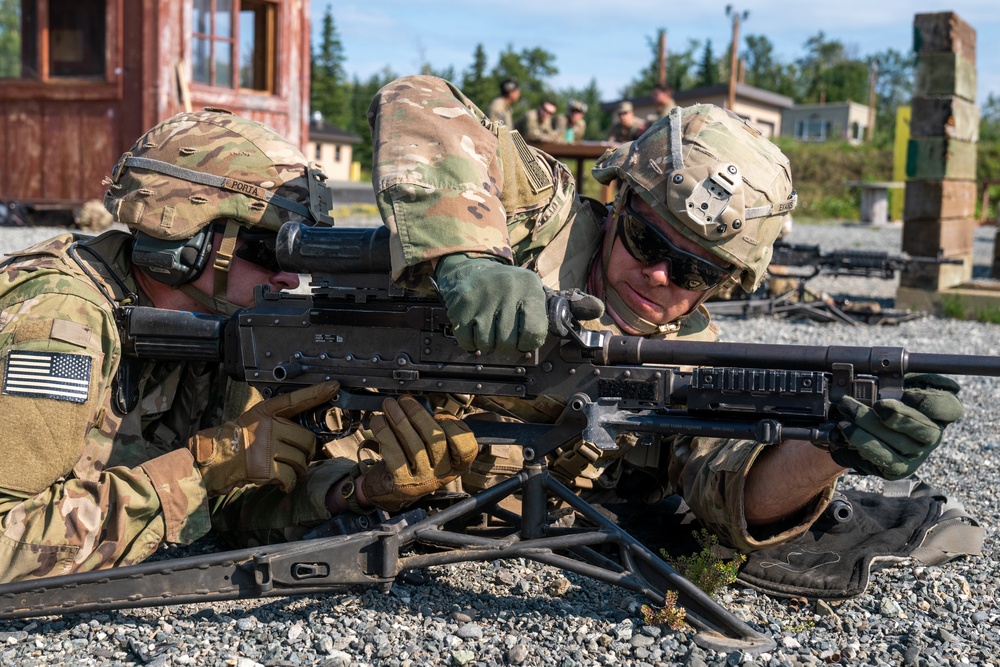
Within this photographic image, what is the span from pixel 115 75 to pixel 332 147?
38.0 metres

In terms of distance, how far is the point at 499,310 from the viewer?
114 inches

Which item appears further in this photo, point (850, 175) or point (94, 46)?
point (850, 175)

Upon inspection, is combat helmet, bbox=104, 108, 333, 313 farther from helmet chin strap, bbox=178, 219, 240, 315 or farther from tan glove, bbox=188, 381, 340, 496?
tan glove, bbox=188, 381, 340, 496

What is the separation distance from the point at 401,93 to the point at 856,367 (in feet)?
6.40

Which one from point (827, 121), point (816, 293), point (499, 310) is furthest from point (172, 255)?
point (827, 121)

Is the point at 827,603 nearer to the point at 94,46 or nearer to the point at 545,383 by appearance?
the point at 545,383

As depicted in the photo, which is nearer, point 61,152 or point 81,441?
point 81,441

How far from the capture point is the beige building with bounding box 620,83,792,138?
155ft

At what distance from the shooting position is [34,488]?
10.8 ft

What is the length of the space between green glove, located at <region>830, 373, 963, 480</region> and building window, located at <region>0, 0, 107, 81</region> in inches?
563

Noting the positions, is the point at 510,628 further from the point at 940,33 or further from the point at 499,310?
the point at 940,33

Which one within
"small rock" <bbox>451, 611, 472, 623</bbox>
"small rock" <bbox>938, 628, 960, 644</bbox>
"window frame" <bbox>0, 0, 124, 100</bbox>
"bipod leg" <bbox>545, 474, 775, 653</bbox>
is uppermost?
"window frame" <bbox>0, 0, 124, 100</bbox>

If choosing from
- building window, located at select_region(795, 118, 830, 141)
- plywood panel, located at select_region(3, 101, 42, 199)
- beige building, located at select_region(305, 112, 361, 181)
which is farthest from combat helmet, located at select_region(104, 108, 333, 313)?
building window, located at select_region(795, 118, 830, 141)

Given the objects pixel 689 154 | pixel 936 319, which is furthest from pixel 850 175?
pixel 689 154
